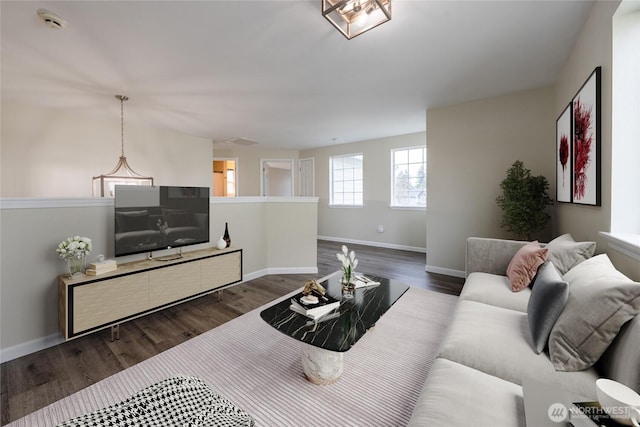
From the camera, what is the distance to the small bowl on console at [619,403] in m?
0.68

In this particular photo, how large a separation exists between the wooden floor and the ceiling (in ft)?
8.29

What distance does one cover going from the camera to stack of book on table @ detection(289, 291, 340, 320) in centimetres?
164

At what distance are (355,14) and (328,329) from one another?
218cm

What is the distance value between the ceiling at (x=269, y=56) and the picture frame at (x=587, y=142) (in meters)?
0.60

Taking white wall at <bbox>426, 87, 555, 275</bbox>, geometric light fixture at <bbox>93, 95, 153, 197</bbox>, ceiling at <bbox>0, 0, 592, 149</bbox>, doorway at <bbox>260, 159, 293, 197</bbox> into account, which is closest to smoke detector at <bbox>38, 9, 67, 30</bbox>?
ceiling at <bbox>0, 0, 592, 149</bbox>

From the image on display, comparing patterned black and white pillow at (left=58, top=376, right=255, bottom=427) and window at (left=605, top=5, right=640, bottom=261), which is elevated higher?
window at (left=605, top=5, right=640, bottom=261)

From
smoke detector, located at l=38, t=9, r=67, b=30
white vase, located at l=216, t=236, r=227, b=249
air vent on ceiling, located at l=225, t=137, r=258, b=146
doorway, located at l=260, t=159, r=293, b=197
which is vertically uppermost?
air vent on ceiling, located at l=225, t=137, r=258, b=146

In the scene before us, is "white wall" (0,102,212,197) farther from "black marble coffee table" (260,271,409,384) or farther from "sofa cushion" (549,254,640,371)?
"sofa cushion" (549,254,640,371)

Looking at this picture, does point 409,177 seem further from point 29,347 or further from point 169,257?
point 29,347

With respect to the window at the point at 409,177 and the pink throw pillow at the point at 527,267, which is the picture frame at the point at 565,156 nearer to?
the pink throw pillow at the point at 527,267

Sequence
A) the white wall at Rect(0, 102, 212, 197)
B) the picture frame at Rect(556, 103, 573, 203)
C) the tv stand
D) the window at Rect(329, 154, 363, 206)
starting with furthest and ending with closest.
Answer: the window at Rect(329, 154, 363, 206) < the white wall at Rect(0, 102, 212, 197) < the tv stand < the picture frame at Rect(556, 103, 573, 203)

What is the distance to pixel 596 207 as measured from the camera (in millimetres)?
1854

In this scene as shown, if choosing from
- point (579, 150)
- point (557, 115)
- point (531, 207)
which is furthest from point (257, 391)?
point (557, 115)

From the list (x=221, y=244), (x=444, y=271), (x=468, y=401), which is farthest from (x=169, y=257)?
(x=444, y=271)
